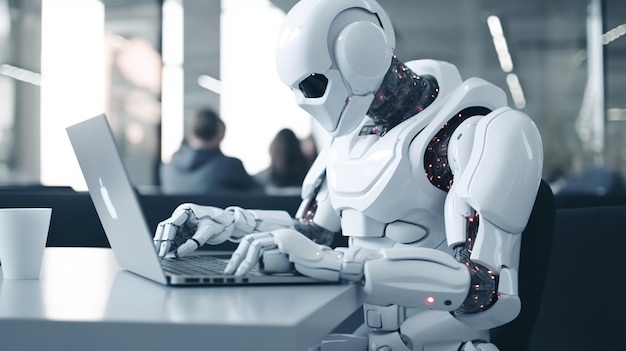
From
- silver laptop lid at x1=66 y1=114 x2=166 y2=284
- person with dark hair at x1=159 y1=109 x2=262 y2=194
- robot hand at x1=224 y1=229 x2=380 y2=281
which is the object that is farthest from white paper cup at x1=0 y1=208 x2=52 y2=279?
person with dark hair at x1=159 y1=109 x2=262 y2=194

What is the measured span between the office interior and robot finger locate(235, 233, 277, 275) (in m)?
4.51

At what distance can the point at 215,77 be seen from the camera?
6824 millimetres

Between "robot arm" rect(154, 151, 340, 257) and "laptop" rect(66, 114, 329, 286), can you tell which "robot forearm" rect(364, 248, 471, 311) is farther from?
"robot arm" rect(154, 151, 340, 257)

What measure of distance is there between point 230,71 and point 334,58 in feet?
18.7

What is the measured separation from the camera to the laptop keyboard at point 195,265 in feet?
3.21

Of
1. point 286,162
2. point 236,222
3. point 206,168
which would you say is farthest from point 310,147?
point 236,222

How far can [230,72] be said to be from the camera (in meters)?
6.83

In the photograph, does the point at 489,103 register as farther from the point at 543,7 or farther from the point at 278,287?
the point at 543,7

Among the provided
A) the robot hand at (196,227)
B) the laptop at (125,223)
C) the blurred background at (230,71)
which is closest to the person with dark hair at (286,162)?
the blurred background at (230,71)

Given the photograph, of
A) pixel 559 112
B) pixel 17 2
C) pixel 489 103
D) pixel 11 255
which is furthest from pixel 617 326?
pixel 17 2

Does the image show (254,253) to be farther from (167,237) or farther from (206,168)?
(206,168)

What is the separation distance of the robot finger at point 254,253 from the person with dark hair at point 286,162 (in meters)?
3.28

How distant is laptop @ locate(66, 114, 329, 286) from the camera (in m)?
0.88

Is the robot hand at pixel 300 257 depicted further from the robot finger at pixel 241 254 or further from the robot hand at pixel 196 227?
the robot hand at pixel 196 227
